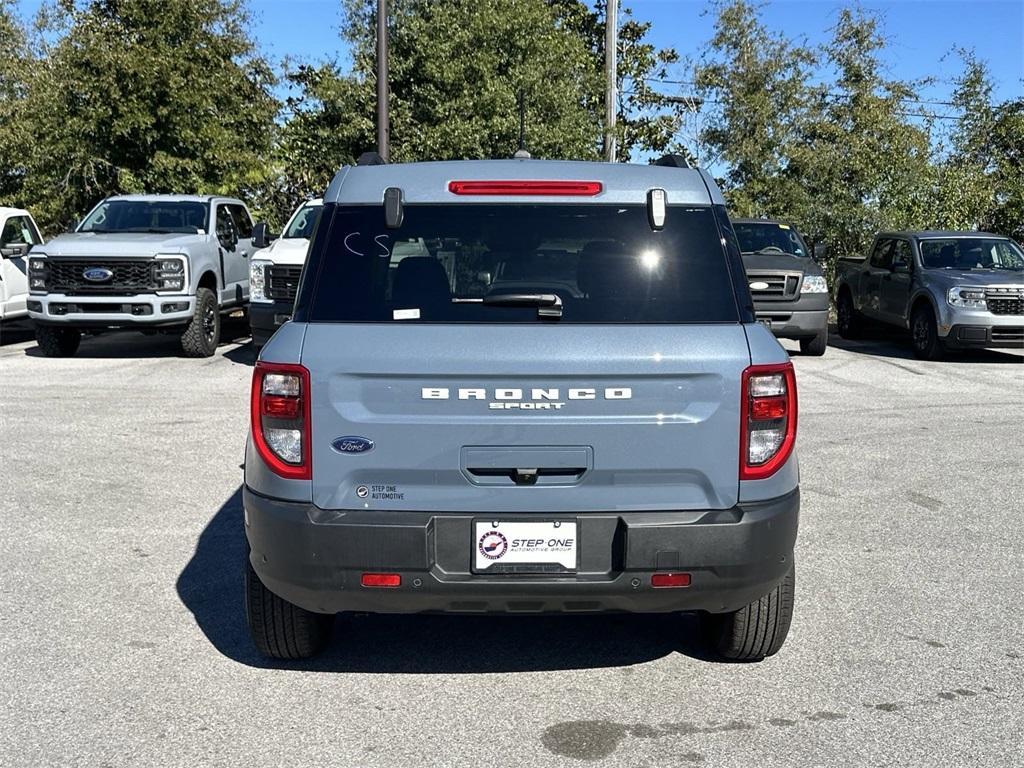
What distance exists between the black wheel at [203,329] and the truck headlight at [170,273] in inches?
15.7

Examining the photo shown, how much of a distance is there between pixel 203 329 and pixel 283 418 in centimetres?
1138

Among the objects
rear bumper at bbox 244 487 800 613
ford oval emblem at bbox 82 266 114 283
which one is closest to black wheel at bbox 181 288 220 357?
ford oval emblem at bbox 82 266 114 283

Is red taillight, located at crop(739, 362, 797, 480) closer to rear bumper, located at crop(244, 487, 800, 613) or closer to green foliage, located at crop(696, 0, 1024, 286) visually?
rear bumper, located at crop(244, 487, 800, 613)

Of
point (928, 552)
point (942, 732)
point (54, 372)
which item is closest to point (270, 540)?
point (942, 732)

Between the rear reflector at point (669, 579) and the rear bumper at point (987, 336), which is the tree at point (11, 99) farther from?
the rear reflector at point (669, 579)

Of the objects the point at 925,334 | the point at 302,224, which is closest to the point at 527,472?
the point at 302,224

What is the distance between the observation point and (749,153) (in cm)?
2473

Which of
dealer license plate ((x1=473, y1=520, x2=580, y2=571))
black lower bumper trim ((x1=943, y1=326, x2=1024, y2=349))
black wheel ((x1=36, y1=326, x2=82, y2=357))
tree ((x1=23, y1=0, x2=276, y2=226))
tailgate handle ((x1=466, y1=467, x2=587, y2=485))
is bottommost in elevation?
black wheel ((x1=36, y1=326, x2=82, y2=357))

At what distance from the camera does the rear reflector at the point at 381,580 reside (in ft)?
12.5

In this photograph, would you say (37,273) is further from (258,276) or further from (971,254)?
(971,254)

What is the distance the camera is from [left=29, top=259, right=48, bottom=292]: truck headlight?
14.2 m

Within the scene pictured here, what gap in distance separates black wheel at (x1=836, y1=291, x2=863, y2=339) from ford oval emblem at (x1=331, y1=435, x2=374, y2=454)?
15.6 metres

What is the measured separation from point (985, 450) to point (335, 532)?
683 cm

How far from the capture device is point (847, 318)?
18.6 meters
